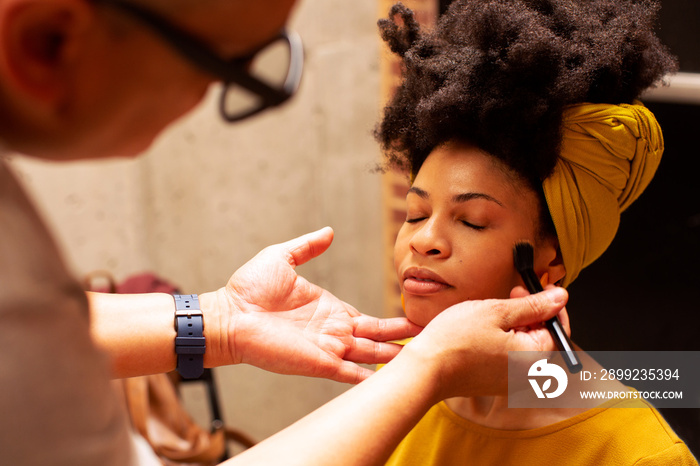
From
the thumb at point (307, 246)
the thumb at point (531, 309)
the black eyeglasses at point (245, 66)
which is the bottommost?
the thumb at point (531, 309)

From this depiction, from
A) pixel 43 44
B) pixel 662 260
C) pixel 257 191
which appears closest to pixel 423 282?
pixel 43 44

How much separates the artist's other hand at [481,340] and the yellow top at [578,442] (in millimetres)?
140

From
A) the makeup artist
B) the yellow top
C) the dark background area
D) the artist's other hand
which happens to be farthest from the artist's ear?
the dark background area

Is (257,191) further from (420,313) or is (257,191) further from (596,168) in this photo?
(596,168)

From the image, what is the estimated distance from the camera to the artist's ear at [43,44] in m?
0.45

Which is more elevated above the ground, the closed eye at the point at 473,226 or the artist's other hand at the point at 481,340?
the closed eye at the point at 473,226

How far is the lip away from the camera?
3.27 feet

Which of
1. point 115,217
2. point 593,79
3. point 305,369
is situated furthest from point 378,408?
point 115,217

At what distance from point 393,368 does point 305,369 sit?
0.87 feet

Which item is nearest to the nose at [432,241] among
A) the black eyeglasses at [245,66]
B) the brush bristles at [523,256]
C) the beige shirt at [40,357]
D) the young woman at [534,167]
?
the young woman at [534,167]

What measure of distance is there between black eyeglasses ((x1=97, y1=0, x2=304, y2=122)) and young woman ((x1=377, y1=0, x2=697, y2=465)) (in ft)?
1.38

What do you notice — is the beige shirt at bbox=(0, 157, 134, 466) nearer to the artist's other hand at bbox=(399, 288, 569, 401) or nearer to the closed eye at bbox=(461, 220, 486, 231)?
the artist's other hand at bbox=(399, 288, 569, 401)

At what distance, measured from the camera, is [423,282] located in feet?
3.31

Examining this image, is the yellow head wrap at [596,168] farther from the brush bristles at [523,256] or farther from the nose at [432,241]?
the nose at [432,241]
